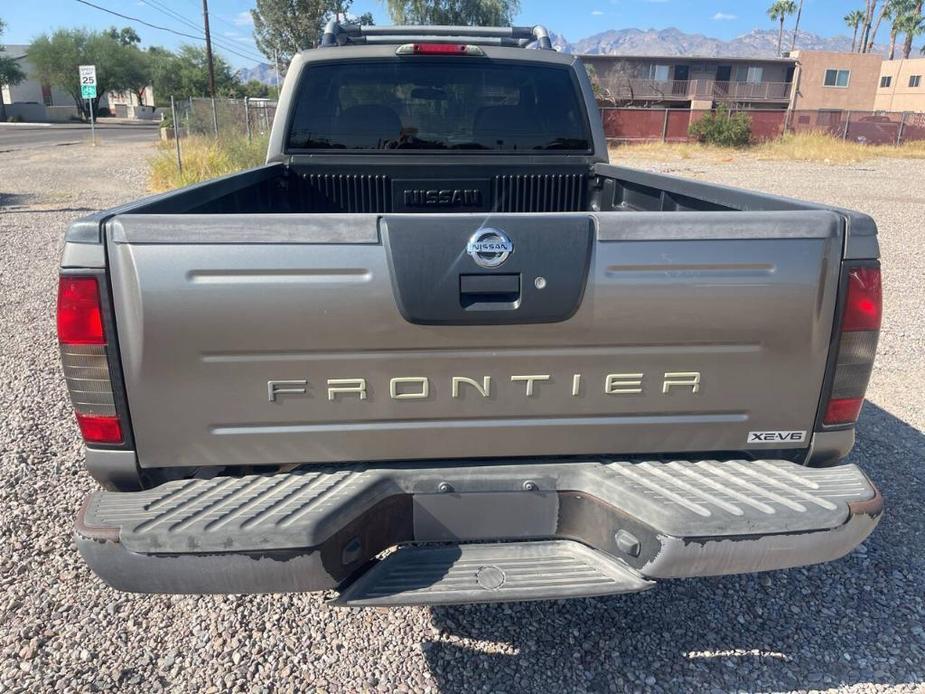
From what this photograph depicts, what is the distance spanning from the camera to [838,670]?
2623 mm

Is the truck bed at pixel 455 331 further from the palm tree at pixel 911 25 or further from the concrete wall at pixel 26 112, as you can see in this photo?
the palm tree at pixel 911 25

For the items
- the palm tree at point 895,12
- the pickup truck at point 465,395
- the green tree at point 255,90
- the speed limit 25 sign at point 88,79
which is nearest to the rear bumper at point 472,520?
the pickup truck at point 465,395

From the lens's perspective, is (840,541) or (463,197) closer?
(840,541)

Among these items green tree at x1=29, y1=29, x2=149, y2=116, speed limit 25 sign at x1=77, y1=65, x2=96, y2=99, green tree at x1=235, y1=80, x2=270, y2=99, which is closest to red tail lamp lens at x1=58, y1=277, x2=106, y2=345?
speed limit 25 sign at x1=77, y1=65, x2=96, y2=99

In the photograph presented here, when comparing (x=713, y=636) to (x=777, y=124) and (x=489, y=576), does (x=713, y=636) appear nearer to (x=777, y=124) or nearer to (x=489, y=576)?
(x=489, y=576)

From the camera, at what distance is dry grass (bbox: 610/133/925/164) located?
29062 mm

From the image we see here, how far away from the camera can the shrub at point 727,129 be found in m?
33.2

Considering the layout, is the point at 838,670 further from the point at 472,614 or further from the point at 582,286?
the point at 582,286

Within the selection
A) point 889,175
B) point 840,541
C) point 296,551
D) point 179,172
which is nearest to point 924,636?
point 840,541

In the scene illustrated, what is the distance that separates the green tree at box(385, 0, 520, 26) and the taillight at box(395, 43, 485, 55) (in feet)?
107

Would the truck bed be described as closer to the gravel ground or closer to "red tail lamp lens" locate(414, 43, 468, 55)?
the gravel ground

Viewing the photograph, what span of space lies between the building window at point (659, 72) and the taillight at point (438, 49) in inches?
2032

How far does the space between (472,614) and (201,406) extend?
5.02ft

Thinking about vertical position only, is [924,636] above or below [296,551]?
below
